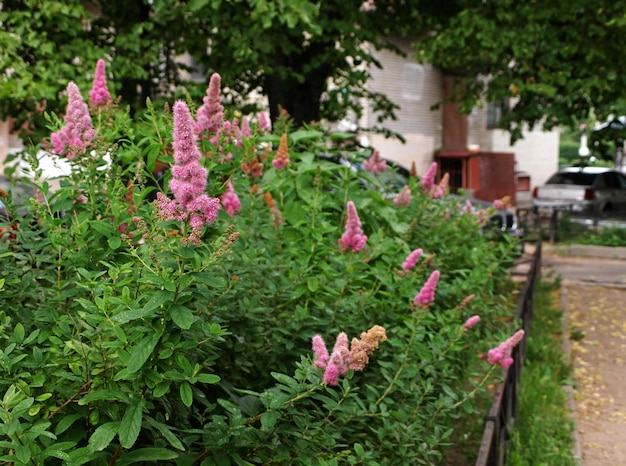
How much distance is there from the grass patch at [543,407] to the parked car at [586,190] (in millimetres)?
16356

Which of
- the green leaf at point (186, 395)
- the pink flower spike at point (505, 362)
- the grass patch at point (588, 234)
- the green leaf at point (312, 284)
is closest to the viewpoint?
the green leaf at point (186, 395)

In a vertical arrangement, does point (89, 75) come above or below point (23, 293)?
above

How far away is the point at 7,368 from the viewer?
2467 millimetres

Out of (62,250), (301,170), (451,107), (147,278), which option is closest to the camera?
(147,278)

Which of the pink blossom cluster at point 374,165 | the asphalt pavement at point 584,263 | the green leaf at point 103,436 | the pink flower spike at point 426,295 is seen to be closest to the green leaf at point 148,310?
the green leaf at point 103,436

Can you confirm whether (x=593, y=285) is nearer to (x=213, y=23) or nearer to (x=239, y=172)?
(x=213, y=23)

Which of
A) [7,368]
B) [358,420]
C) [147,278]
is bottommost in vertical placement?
[358,420]

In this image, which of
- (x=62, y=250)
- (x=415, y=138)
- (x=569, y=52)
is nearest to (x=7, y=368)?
(x=62, y=250)

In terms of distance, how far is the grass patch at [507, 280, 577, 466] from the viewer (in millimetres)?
5430

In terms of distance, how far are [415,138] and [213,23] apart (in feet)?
61.9

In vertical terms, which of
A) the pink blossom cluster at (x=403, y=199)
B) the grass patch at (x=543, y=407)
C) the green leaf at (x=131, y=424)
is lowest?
the grass patch at (x=543, y=407)

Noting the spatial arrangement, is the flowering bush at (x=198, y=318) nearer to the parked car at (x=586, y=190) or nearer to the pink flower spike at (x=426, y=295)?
the pink flower spike at (x=426, y=295)

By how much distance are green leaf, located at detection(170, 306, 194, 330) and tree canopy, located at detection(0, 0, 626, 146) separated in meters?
7.31

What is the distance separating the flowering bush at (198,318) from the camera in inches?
95.0
